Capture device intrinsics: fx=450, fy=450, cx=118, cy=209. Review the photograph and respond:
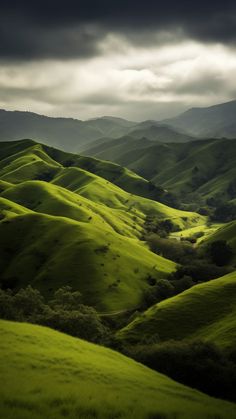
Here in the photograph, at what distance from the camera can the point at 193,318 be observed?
97.5 m

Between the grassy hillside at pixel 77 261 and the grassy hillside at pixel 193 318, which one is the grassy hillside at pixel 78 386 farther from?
the grassy hillside at pixel 77 261

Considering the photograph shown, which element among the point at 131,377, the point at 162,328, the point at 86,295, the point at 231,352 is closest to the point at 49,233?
the point at 86,295

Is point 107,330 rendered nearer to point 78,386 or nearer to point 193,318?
point 193,318

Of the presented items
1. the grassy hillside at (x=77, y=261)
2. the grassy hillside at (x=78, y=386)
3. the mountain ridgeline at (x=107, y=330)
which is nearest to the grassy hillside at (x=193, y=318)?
the mountain ridgeline at (x=107, y=330)

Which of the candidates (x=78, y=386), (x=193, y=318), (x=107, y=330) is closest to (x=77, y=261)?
(x=107, y=330)

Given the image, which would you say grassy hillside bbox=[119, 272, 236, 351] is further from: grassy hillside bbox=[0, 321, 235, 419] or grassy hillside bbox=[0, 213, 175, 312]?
grassy hillside bbox=[0, 321, 235, 419]

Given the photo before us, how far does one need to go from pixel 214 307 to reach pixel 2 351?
71.6 m

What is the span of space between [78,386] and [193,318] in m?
69.9

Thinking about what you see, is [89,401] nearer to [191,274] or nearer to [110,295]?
[110,295]

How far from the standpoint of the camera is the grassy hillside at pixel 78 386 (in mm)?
25766

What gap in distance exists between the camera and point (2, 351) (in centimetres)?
3716

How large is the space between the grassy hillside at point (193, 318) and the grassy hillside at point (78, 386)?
44.4 metres

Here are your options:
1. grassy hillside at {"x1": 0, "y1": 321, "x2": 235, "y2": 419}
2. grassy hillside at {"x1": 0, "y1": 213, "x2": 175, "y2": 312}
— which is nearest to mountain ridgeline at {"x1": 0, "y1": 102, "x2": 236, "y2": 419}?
grassy hillside at {"x1": 0, "y1": 321, "x2": 235, "y2": 419}

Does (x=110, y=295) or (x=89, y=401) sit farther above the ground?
(x=89, y=401)
